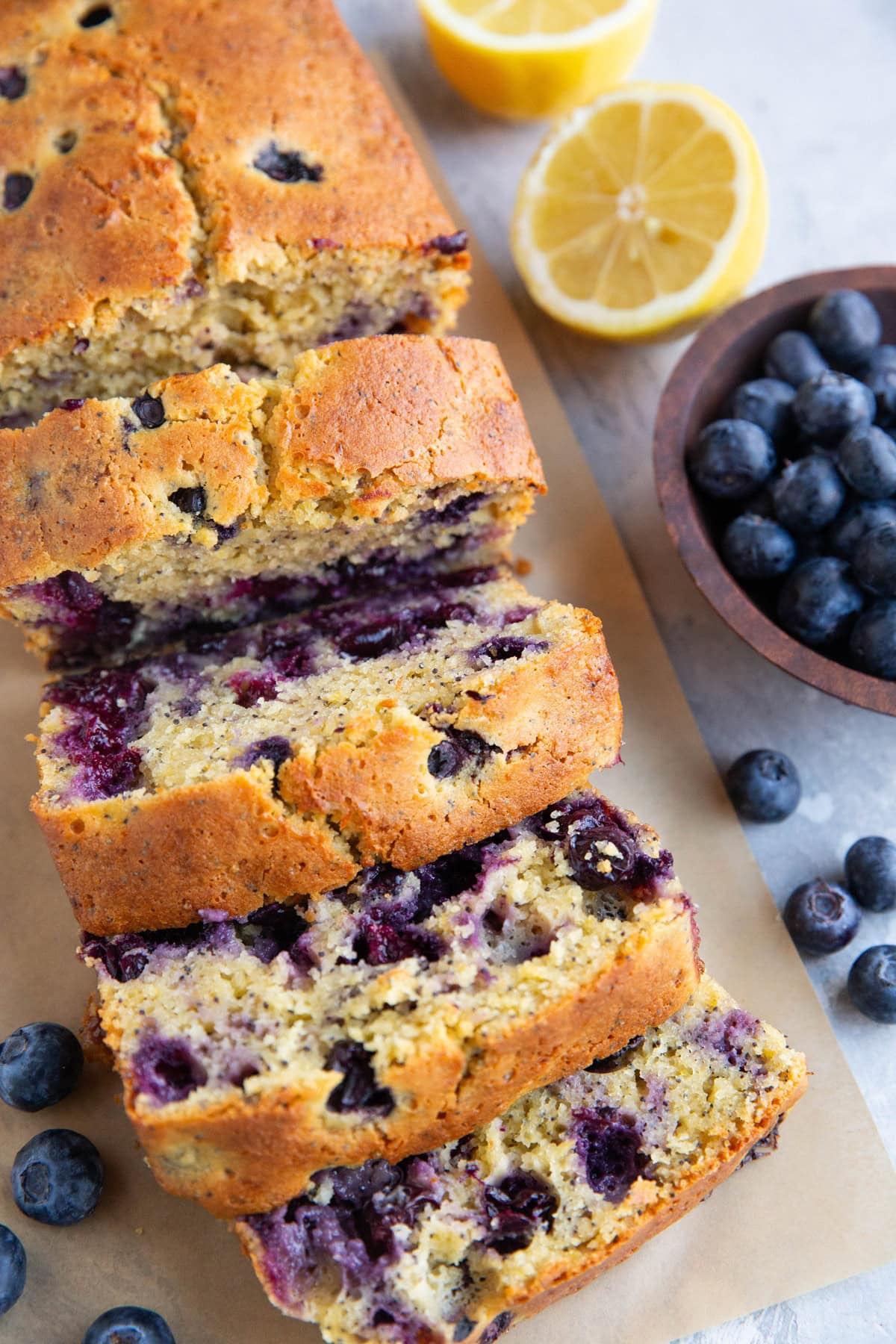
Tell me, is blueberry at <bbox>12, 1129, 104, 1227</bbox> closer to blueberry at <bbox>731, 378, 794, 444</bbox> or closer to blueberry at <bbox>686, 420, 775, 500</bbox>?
blueberry at <bbox>686, 420, 775, 500</bbox>

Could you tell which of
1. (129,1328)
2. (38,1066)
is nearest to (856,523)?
(38,1066)

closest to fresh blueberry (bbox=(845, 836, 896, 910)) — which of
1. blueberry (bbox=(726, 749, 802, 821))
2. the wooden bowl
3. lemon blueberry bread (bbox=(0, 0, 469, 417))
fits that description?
blueberry (bbox=(726, 749, 802, 821))

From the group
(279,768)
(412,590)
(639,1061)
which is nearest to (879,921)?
(639,1061)

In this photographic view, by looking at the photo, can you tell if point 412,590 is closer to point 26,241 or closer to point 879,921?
point 26,241

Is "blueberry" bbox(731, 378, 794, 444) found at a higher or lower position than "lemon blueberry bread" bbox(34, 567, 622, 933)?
higher

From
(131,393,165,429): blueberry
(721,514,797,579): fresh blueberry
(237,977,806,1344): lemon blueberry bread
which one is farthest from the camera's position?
(721,514,797,579): fresh blueberry

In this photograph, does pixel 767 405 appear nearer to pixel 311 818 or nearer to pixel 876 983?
pixel 876 983

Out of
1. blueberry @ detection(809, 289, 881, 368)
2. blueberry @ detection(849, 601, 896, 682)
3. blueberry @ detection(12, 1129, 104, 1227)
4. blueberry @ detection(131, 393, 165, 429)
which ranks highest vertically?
blueberry @ detection(131, 393, 165, 429)
